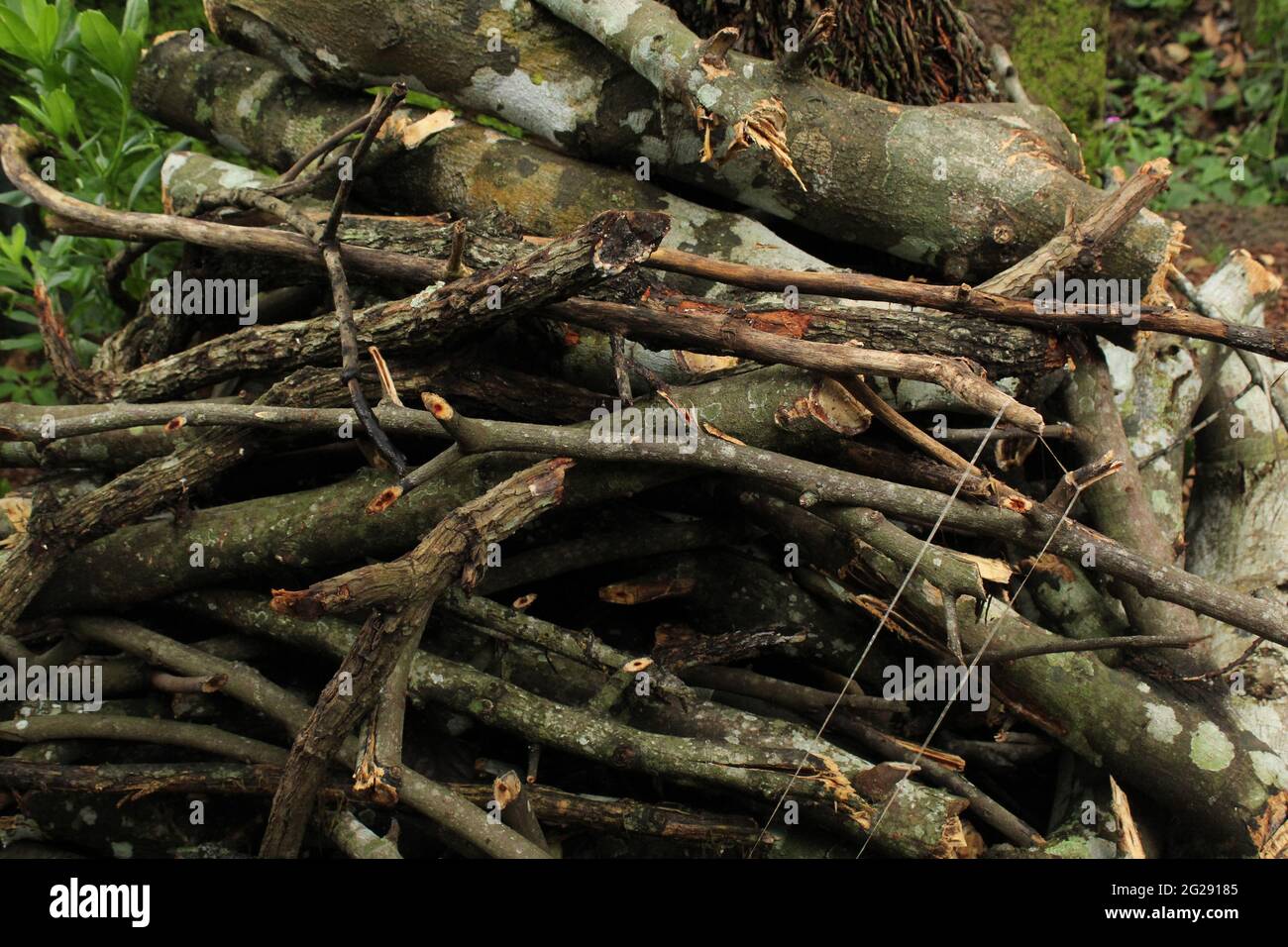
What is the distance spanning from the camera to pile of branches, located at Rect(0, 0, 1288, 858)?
322 centimetres

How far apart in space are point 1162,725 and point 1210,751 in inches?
5.7

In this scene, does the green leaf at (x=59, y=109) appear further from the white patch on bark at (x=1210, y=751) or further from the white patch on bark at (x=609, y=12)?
the white patch on bark at (x=1210, y=751)

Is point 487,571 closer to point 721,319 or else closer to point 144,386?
point 721,319

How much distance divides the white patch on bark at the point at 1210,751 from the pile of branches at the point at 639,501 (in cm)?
1

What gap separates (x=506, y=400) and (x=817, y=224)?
4.44 feet

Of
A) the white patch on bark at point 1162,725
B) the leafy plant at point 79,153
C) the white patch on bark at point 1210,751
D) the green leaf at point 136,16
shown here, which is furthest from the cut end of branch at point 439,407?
the green leaf at point 136,16

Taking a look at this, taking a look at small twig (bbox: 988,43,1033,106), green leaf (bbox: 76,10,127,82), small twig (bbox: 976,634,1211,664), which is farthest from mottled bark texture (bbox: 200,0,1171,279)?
small twig (bbox: 976,634,1211,664)

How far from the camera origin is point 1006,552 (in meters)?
3.71

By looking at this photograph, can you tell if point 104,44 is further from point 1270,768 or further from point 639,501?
point 1270,768

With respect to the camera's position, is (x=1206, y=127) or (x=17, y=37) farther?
(x=1206, y=127)

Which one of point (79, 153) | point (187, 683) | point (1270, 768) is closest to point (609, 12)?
point (79, 153)

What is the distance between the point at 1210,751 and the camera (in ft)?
10.8

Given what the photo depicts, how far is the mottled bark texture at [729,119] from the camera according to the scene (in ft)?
12.7
